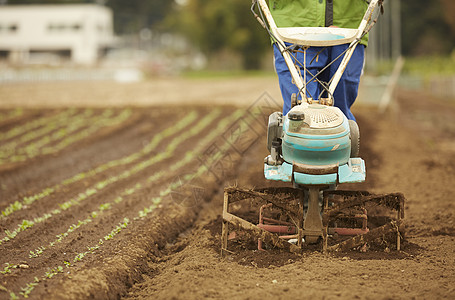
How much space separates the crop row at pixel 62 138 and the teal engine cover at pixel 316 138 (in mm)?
7834

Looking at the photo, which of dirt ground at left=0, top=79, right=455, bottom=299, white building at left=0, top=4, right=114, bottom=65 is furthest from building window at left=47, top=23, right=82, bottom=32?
dirt ground at left=0, top=79, right=455, bottom=299

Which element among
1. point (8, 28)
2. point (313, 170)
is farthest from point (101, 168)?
point (8, 28)

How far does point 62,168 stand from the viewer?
10.4 metres

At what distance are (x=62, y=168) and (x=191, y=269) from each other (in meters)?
6.51

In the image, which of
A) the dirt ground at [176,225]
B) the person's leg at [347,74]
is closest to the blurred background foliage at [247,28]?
the dirt ground at [176,225]

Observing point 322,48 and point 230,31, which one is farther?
point 230,31

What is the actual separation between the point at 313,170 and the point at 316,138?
0.24 metres

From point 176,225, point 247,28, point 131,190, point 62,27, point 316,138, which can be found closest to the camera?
point 316,138

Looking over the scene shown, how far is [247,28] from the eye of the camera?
60719 millimetres

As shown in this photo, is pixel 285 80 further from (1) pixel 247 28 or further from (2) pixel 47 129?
(1) pixel 247 28

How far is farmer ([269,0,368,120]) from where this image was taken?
5.19 meters

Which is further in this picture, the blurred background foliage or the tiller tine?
the blurred background foliage

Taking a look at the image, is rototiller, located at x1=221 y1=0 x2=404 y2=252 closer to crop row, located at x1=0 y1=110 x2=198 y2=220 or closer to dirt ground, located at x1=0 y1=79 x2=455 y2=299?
dirt ground, located at x1=0 y1=79 x2=455 y2=299

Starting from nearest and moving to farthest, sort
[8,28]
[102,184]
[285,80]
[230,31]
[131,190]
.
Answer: [285,80]
[131,190]
[102,184]
[230,31]
[8,28]
